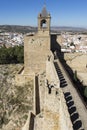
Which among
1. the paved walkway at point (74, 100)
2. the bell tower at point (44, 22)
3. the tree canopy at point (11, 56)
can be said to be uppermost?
the bell tower at point (44, 22)

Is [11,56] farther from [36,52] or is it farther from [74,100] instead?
[74,100]

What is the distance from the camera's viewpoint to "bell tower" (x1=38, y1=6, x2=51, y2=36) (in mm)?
23531

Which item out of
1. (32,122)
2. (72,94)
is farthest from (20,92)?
(72,94)

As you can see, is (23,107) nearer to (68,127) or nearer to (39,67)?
(39,67)

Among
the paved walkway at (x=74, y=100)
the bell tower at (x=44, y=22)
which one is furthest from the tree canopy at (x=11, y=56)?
the paved walkway at (x=74, y=100)

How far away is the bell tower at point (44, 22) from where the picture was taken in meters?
23.5

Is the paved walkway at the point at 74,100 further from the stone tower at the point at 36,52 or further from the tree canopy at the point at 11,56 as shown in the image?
the tree canopy at the point at 11,56

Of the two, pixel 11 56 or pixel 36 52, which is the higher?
pixel 36 52

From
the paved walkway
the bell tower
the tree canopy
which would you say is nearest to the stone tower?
the bell tower

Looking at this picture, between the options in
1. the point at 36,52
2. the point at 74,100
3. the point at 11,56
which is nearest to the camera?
the point at 74,100

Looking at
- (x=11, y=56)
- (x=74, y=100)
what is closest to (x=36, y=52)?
(x=11, y=56)

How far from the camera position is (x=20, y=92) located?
2136cm

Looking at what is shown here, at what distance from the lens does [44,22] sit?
970 inches

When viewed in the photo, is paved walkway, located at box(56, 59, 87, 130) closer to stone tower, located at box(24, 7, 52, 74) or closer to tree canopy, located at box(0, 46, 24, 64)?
stone tower, located at box(24, 7, 52, 74)
